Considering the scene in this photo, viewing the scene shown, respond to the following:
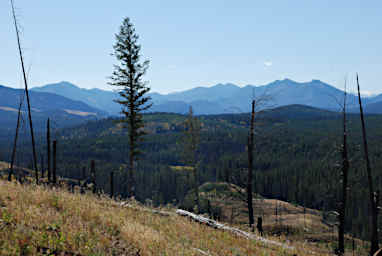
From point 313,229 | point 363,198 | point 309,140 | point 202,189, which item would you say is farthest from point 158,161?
point 313,229

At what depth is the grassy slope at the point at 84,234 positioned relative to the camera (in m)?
5.48

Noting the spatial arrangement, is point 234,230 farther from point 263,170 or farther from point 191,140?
point 263,170

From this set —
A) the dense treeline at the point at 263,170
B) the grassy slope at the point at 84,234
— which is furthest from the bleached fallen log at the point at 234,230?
the dense treeline at the point at 263,170

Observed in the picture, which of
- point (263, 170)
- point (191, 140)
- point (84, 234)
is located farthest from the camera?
point (263, 170)

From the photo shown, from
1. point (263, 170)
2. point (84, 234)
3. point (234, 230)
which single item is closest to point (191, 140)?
point (234, 230)

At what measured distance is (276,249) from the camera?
9023 mm

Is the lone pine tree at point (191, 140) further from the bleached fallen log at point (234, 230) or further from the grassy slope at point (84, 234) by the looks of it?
the grassy slope at point (84, 234)

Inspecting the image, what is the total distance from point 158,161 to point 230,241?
151003 millimetres

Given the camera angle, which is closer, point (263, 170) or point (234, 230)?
point (234, 230)

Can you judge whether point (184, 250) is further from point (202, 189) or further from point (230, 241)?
point (202, 189)

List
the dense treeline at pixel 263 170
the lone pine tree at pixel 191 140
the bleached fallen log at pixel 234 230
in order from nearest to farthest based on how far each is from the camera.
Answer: the bleached fallen log at pixel 234 230 < the lone pine tree at pixel 191 140 < the dense treeline at pixel 263 170

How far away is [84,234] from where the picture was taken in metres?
6.15

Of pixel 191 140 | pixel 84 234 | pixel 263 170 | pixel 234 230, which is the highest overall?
pixel 84 234

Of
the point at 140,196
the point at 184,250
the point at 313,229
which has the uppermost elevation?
the point at 184,250
